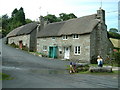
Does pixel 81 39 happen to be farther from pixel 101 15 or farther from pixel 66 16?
pixel 66 16

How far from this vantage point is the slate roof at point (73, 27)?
28.3 metres

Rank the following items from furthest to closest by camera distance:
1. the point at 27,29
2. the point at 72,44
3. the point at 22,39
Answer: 1. the point at 22,39
2. the point at 27,29
3. the point at 72,44

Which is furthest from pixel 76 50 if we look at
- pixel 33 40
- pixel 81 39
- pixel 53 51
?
pixel 33 40

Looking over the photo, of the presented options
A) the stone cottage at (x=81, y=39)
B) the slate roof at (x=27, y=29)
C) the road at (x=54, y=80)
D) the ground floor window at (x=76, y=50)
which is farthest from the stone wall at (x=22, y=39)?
the road at (x=54, y=80)

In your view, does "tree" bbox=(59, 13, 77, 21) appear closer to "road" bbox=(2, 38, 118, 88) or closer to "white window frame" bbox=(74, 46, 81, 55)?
"white window frame" bbox=(74, 46, 81, 55)

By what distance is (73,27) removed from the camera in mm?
31219

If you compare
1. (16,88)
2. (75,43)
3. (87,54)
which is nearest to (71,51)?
(75,43)

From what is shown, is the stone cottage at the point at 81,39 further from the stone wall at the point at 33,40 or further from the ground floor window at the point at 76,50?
the stone wall at the point at 33,40

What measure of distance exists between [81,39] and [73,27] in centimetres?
380

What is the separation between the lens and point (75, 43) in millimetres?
29312

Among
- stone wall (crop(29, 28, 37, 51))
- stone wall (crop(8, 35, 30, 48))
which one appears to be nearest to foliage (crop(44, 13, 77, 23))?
stone wall (crop(8, 35, 30, 48))

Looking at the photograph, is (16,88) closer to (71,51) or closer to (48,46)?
(71,51)

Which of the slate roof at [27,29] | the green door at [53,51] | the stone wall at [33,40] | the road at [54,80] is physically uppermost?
the slate roof at [27,29]

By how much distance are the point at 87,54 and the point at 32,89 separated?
19.1 metres
